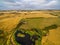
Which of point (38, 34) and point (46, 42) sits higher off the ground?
point (38, 34)

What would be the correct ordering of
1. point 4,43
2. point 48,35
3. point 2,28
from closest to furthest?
point 4,43
point 48,35
point 2,28

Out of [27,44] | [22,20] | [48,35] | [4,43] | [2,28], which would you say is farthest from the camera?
[22,20]

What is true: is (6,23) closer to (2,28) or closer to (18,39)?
(2,28)

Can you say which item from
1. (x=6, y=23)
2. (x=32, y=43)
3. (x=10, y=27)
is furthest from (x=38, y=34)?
(x=6, y=23)

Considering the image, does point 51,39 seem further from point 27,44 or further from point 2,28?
point 2,28

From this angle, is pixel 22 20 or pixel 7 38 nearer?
pixel 7 38

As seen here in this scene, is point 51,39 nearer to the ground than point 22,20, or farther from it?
nearer to the ground

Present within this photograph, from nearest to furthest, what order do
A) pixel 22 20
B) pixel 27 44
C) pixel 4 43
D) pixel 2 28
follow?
pixel 27 44, pixel 4 43, pixel 2 28, pixel 22 20

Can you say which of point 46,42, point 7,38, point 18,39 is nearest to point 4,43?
point 7,38

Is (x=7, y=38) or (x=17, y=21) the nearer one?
(x=7, y=38)
